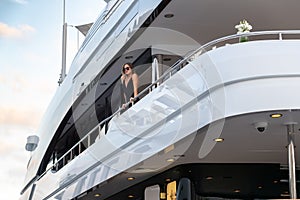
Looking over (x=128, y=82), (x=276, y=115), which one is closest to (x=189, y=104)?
(x=276, y=115)

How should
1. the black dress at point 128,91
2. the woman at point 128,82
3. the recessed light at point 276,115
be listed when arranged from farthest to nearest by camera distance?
the black dress at point 128,91 < the woman at point 128,82 < the recessed light at point 276,115

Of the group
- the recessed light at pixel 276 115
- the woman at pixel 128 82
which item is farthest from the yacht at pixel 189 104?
the woman at pixel 128 82

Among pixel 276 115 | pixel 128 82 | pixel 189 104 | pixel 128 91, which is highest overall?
pixel 128 82

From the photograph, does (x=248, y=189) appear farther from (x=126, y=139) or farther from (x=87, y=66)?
(x=87, y=66)

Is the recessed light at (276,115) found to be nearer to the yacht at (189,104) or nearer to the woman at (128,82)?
the yacht at (189,104)

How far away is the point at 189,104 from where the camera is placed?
7.79 meters

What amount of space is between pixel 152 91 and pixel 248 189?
2818 millimetres

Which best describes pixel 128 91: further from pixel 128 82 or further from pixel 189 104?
pixel 189 104

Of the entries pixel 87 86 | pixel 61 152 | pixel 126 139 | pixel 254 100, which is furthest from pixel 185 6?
pixel 61 152

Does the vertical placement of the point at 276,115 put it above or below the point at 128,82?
below

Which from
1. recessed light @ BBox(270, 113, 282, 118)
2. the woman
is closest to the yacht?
recessed light @ BBox(270, 113, 282, 118)

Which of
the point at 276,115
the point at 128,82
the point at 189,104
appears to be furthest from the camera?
the point at 128,82

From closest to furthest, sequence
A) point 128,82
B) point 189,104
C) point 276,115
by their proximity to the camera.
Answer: point 276,115 → point 189,104 → point 128,82

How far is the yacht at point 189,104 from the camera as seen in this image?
24.0 feet
